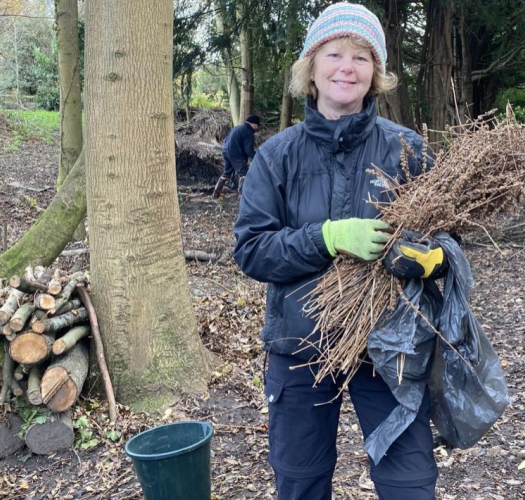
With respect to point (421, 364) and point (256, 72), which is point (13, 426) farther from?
point (256, 72)

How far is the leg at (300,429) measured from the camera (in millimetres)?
2297

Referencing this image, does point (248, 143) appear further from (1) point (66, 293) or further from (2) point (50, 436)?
(2) point (50, 436)

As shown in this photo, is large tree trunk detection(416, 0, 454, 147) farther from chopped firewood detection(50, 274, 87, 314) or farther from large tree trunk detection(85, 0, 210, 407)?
chopped firewood detection(50, 274, 87, 314)

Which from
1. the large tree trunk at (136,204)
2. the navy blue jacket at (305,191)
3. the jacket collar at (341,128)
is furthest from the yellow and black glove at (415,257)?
the large tree trunk at (136,204)

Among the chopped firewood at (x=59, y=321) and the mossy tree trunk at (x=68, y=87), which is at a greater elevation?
the mossy tree trunk at (x=68, y=87)

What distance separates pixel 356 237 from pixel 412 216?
23cm

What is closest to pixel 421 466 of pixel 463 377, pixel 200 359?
pixel 463 377

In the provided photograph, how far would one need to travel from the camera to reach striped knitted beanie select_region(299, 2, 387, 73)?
84.6 inches

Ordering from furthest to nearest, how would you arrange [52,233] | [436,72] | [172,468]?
[436,72] < [52,233] < [172,468]

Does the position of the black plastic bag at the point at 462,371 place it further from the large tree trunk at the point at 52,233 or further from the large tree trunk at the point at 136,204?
the large tree trunk at the point at 52,233

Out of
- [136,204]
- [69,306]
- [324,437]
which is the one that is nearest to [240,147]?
[136,204]

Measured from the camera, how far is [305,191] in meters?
2.24

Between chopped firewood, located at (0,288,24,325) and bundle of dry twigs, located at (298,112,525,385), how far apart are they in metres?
2.25

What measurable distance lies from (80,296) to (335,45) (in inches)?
103
